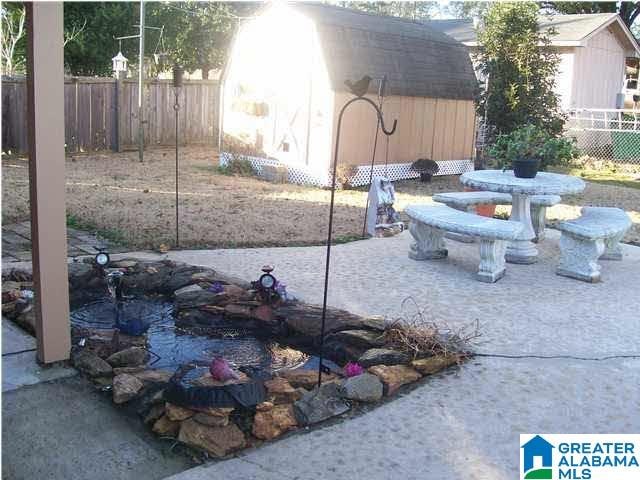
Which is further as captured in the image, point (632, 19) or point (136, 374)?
point (632, 19)

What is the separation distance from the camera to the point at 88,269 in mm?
5746

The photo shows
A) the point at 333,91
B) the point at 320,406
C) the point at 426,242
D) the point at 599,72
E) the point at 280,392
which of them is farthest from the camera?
the point at 599,72

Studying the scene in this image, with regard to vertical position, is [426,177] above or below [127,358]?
above

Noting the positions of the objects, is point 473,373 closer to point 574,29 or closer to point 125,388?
point 125,388

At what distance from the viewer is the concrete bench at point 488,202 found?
26.8 ft

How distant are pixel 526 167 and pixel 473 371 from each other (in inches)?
146

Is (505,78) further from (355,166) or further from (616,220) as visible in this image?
(616,220)

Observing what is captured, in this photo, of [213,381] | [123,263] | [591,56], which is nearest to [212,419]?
[213,381]

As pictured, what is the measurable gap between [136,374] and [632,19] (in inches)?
1298

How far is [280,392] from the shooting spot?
12.2 feet

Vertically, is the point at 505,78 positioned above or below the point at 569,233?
above

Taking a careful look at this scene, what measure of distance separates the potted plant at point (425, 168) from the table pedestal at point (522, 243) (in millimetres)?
6134

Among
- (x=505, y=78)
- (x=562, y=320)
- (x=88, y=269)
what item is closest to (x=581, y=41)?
(x=505, y=78)

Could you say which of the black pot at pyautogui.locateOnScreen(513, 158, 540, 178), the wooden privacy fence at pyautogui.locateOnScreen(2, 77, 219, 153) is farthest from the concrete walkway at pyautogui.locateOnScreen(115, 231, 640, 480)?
the wooden privacy fence at pyautogui.locateOnScreen(2, 77, 219, 153)
